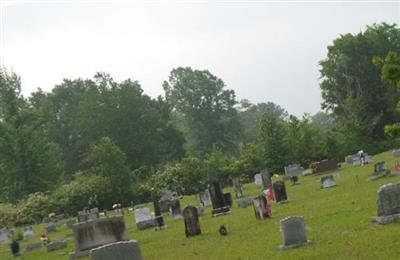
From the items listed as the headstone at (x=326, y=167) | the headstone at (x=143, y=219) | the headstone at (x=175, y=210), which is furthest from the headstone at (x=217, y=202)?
the headstone at (x=326, y=167)

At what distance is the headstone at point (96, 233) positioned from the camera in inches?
763

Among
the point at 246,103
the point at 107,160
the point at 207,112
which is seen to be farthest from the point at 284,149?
the point at 246,103

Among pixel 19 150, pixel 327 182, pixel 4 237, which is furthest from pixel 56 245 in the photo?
pixel 19 150

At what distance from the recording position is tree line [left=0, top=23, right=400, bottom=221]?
48.8 meters

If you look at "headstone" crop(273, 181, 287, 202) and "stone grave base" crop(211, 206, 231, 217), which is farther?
"stone grave base" crop(211, 206, 231, 217)

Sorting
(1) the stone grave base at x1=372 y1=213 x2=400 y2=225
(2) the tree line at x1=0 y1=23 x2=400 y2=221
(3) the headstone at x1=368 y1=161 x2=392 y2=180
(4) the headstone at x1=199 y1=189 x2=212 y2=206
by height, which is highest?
(2) the tree line at x1=0 y1=23 x2=400 y2=221

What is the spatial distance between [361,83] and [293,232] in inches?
2100

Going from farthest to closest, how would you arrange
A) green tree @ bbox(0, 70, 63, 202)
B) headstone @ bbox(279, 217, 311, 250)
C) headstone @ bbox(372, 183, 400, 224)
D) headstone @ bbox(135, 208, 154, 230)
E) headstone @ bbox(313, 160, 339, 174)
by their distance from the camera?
green tree @ bbox(0, 70, 63, 202) → headstone @ bbox(313, 160, 339, 174) → headstone @ bbox(135, 208, 154, 230) → headstone @ bbox(372, 183, 400, 224) → headstone @ bbox(279, 217, 311, 250)

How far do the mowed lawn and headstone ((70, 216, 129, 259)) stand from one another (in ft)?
3.17

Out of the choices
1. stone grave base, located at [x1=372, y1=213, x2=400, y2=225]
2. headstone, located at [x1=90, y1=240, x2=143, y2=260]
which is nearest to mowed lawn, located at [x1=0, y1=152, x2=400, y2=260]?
stone grave base, located at [x1=372, y1=213, x2=400, y2=225]

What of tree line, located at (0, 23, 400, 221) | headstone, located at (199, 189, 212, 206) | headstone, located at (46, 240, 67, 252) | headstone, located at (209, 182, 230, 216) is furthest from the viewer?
tree line, located at (0, 23, 400, 221)

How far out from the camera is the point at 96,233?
19.5 m

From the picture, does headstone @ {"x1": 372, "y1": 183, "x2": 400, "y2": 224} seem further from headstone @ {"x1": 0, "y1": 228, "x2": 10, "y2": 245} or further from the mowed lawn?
headstone @ {"x1": 0, "y1": 228, "x2": 10, "y2": 245}

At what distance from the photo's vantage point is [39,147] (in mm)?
57719
